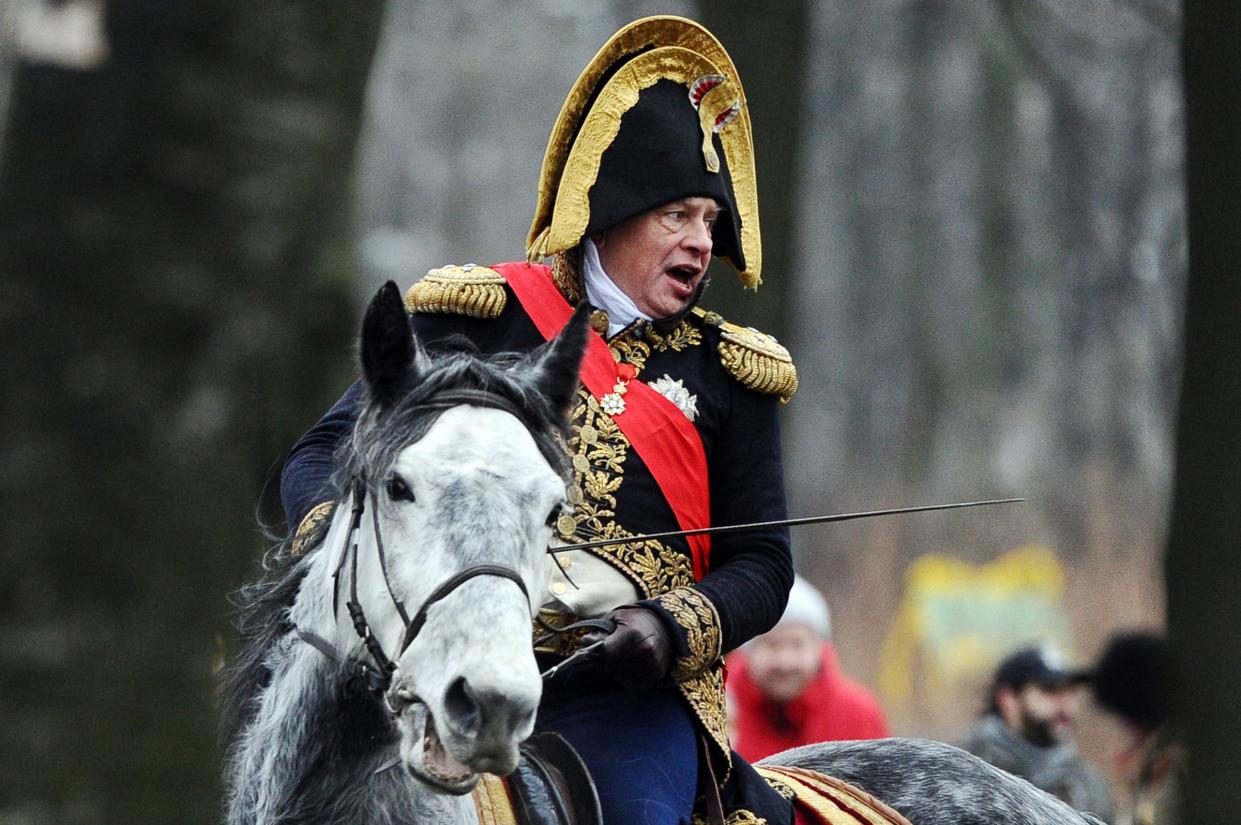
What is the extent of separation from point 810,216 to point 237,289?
76.1ft

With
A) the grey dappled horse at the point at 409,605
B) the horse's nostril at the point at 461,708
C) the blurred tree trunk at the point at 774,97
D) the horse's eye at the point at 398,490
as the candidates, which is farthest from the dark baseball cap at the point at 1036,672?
the horse's nostril at the point at 461,708

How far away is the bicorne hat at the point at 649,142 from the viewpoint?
5.13 m

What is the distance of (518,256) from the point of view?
2608 centimetres

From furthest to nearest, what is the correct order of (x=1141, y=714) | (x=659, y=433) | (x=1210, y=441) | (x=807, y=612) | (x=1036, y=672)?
(x=1036, y=672) < (x=1141, y=714) < (x=807, y=612) < (x=1210, y=441) < (x=659, y=433)

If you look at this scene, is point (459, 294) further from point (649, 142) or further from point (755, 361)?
point (755, 361)

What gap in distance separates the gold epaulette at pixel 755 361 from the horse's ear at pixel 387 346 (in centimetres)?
122

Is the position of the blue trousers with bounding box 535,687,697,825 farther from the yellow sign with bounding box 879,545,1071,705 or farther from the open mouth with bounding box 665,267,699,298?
the yellow sign with bounding box 879,545,1071,705

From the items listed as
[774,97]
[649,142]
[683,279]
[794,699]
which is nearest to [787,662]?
[794,699]

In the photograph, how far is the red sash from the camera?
16.2 ft

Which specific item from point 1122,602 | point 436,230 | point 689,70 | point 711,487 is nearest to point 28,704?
point 711,487

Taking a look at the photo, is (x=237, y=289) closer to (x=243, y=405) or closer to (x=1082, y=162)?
(x=243, y=405)

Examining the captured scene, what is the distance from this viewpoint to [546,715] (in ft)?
15.6

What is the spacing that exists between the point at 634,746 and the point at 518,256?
21590 mm

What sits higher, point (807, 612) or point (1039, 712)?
point (807, 612)
